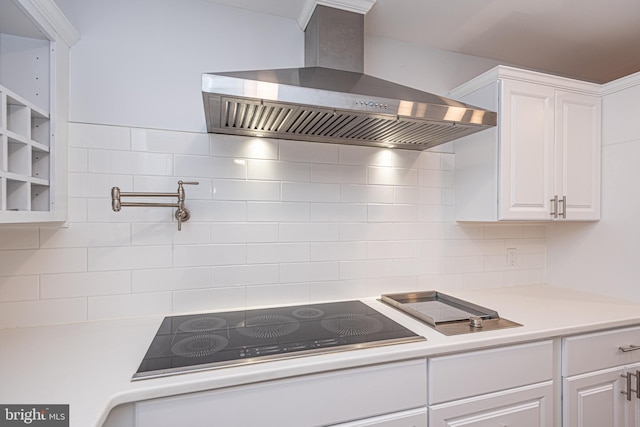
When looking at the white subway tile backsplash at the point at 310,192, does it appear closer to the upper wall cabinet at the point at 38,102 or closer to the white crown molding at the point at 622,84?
the upper wall cabinet at the point at 38,102

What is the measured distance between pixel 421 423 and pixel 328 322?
468 mm

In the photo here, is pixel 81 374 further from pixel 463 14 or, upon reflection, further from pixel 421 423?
pixel 463 14

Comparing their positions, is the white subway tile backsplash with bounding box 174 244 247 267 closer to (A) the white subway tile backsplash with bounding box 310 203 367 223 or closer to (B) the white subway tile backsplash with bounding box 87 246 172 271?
(B) the white subway tile backsplash with bounding box 87 246 172 271

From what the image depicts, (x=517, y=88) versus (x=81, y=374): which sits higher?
(x=517, y=88)

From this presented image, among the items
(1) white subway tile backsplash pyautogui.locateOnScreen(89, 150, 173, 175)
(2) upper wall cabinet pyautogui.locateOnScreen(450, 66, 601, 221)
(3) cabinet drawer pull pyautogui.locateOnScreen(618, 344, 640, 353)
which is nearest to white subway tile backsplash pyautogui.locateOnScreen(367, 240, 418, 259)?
(2) upper wall cabinet pyautogui.locateOnScreen(450, 66, 601, 221)

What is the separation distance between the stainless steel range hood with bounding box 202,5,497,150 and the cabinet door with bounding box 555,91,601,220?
2.22ft

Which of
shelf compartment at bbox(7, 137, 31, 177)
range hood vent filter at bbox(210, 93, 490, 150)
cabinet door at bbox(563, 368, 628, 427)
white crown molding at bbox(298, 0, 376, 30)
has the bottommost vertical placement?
cabinet door at bbox(563, 368, 628, 427)

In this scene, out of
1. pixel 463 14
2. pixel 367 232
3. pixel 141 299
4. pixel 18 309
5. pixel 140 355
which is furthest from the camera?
pixel 367 232

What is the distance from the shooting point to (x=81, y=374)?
89 cm

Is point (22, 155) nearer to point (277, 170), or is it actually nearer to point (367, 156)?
point (277, 170)

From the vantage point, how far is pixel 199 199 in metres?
1.44

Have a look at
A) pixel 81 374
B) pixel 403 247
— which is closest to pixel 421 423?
pixel 403 247

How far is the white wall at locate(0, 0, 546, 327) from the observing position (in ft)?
4.29

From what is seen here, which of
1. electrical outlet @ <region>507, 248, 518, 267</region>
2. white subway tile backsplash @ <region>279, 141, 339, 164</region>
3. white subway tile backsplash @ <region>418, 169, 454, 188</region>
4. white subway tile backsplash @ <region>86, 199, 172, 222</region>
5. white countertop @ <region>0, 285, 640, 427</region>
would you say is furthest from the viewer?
electrical outlet @ <region>507, 248, 518, 267</region>
